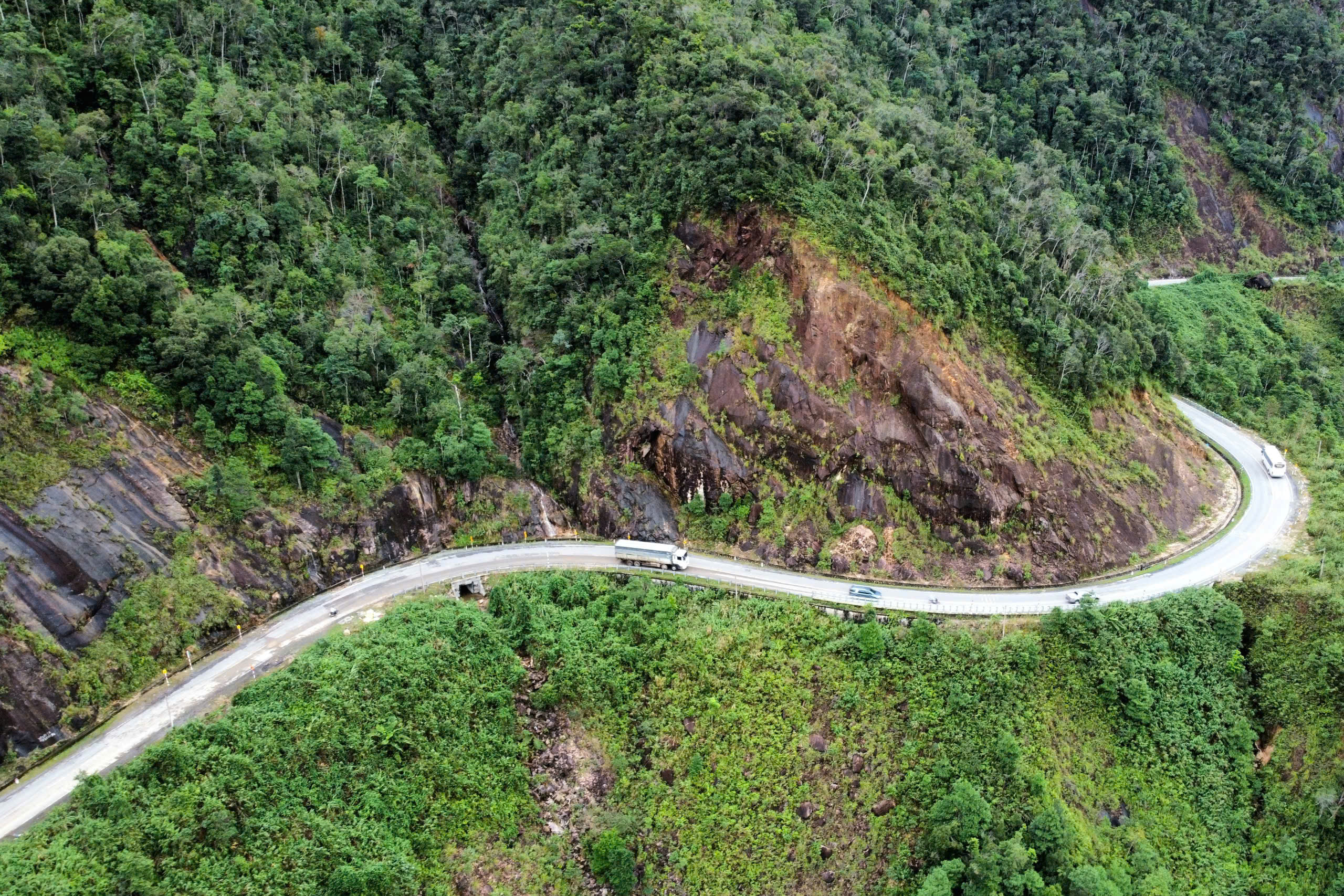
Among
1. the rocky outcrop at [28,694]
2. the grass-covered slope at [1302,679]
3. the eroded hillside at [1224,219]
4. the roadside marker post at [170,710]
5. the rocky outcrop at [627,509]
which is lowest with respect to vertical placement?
the roadside marker post at [170,710]

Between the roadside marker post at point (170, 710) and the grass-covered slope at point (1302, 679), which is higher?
the grass-covered slope at point (1302, 679)

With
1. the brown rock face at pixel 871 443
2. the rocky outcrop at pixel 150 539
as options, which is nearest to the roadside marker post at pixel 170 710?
the rocky outcrop at pixel 150 539

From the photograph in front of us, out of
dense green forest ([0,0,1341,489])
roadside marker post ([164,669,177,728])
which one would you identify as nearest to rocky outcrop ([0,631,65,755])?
roadside marker post ([164,669,177,728])

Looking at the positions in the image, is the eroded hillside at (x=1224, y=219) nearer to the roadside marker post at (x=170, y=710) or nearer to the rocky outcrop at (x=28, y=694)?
the roadside marker post at (x=170, y=710)

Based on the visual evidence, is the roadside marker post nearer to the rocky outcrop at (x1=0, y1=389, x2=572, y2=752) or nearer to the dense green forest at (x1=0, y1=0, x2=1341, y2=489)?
the rocky outcrop at (x1=0, y1=389, x2=572, y2=752)

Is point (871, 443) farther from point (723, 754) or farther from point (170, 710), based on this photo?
point (170, 710)

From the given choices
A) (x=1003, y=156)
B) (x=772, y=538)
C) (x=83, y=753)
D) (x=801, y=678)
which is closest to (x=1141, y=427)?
(x=772, y=538)

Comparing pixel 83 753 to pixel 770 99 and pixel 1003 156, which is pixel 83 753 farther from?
pixel 1003 156
